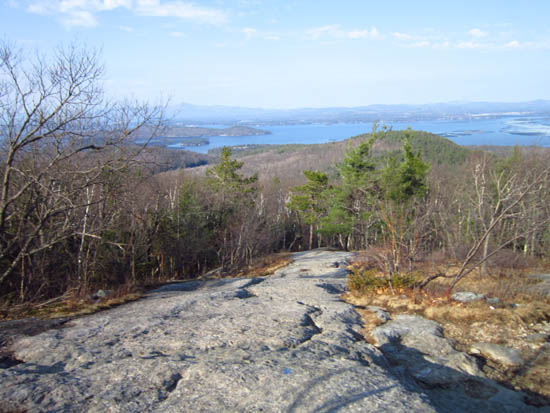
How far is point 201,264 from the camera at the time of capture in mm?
26984

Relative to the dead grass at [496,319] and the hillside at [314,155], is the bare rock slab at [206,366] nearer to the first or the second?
the dead grass at [496,319]

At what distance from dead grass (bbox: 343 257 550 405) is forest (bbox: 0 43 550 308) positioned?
30.3 inches

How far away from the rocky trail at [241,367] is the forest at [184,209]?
2.67 m

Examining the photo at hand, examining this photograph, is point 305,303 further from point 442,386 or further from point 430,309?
point 442,386

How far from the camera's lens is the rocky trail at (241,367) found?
409 centimetres

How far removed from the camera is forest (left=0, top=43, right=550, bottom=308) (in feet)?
29.5

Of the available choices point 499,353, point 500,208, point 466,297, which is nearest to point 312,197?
point 500,208

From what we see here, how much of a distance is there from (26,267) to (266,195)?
104 ft

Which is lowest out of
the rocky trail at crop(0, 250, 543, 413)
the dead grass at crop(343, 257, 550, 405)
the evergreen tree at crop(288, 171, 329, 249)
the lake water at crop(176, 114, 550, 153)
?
the evergreen tree at crop(288, 171, 329, 249)

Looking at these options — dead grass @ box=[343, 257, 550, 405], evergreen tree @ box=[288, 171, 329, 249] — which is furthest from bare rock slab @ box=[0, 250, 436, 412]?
evergreen tree @ box=[288, 171, 329, 249]

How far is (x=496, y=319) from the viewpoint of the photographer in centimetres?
721

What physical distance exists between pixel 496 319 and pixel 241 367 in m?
5.22

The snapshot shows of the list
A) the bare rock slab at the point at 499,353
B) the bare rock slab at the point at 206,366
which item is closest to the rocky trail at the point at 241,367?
the bare rock slab at the point at 206,366

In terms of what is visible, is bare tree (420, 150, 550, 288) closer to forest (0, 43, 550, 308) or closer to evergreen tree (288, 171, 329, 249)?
forest (0, 43, 550, 308)
